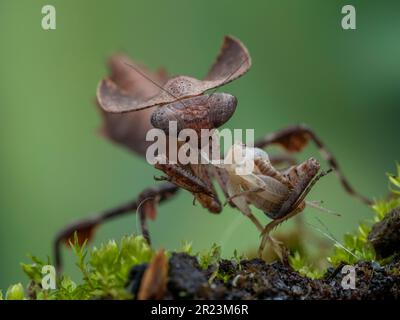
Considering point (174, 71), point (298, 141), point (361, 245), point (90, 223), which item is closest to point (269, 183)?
point (361, 245)

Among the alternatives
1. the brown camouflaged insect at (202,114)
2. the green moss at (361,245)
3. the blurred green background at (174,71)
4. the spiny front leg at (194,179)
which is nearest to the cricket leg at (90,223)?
the brown camouflaged insect at (202,114)

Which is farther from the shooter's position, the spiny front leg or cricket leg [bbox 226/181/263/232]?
cricket leg [bbox 226/181/263/232]

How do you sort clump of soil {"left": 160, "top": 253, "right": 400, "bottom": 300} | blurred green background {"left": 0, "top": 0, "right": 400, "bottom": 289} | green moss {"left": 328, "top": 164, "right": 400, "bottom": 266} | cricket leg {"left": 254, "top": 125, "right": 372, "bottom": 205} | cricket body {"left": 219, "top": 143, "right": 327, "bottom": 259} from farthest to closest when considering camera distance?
blurred green background {"left": 0, "top": 0, "right": 400, "bottom": 289}, cricket leg {"left": 254, "top": 125, "right": 372, "bottom": 205}, green moss {"left": 328, "top": 164, "right": 400, "bottom": 266}, cricket body {"left": 219, "top": 143, "right": 327, "bottom": 259}, clump of soil {"left": 160, "top": 253, "right": 400, "bottom": 300}

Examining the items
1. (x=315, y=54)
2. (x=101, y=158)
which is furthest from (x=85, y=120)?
(x=315, y=54)

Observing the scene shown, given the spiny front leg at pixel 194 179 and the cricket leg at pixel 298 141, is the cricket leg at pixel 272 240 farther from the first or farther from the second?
the cricket leg at pixel 298 141

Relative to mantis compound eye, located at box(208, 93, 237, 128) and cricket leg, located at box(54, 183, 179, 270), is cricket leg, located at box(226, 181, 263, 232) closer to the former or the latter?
mantis compound eye, located at box(208, 93, 237, 128)

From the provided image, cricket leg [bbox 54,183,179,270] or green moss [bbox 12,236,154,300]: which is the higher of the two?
green moss [bbox 12,236,154,300]

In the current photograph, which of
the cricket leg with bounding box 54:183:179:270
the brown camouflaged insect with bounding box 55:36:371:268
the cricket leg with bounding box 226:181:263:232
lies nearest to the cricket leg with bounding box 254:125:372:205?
the cricket leg with bounding box 54:183:179:270
